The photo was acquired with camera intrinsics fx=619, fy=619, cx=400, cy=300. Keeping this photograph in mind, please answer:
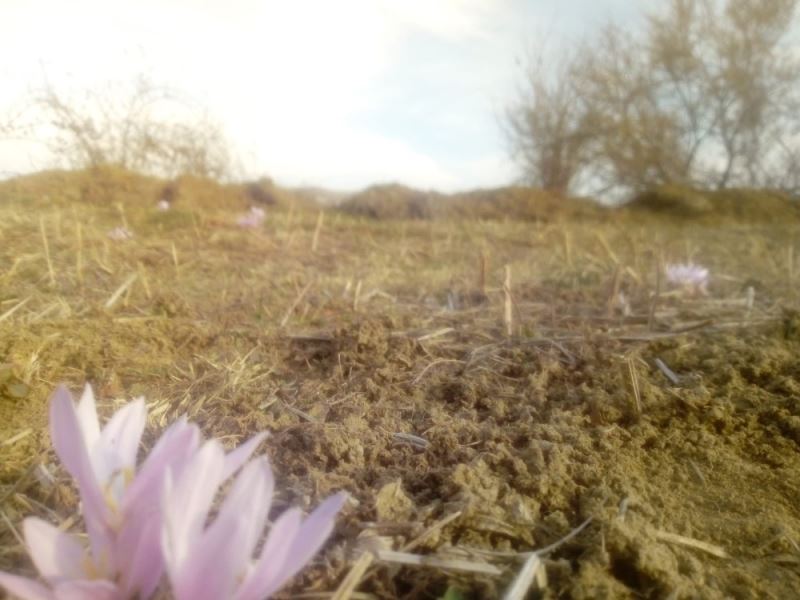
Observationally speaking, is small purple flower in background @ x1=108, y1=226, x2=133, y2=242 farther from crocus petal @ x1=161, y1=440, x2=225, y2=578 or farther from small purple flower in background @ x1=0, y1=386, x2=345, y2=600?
crocus petal @ x1=161, y1=440, x2=225, y2=578

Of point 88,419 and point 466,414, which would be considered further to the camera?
point 466,414

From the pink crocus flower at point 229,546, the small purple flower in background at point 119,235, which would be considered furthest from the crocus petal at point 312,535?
the small purple flower in background at point 119,235

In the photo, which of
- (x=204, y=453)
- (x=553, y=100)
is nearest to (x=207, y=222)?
(x=204, y=453)

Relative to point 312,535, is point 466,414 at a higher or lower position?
lower

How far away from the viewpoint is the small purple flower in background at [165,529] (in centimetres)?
Answer: 55

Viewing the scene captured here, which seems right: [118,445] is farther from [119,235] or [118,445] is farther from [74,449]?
[119,235]

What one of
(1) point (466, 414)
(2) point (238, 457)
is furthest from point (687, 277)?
(2) point (238, 457)

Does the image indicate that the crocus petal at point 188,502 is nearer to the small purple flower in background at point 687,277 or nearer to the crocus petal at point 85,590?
the crocus petal at point 85,590

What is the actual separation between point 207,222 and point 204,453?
4.66 metres

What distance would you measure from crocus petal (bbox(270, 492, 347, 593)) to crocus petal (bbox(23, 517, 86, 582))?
0.72 feet

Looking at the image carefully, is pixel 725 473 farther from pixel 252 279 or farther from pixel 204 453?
pixel 252 279

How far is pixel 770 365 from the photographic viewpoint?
148 cm

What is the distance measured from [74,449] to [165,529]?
0.47 ft

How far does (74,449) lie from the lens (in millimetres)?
611
